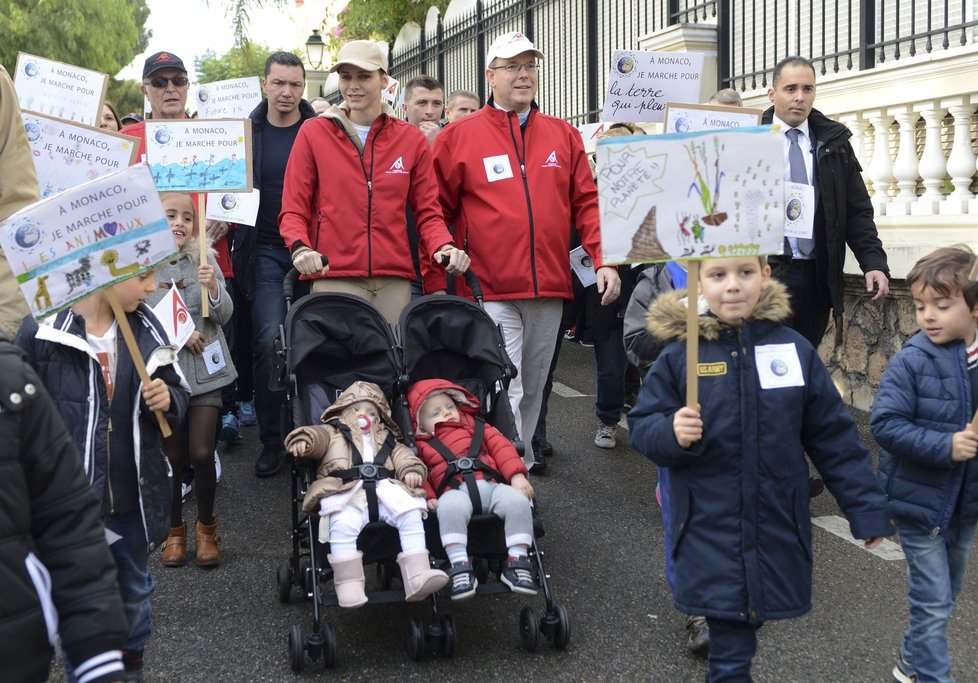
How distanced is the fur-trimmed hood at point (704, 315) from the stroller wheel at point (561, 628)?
1281mm

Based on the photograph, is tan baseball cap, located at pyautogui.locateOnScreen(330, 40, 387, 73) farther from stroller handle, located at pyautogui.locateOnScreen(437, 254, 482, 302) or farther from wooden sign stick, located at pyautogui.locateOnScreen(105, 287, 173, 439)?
wooden sign stick, located at pyautogui.locateOnScreen(105, 287, 173, 439)

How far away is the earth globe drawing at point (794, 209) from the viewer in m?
6.17

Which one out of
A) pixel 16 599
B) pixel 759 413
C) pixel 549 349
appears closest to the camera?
pixel 16 599

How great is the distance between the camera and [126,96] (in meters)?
45.9

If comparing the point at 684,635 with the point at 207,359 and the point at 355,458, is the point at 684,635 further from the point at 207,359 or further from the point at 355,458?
the point at 207,359

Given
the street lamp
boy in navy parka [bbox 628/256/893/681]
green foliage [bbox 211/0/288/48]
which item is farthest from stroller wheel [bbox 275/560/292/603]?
the street lamp

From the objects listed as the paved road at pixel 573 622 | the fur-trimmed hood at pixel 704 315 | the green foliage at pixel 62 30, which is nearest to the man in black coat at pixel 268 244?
the paved road at pixel 573 622

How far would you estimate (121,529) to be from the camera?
3.81 m

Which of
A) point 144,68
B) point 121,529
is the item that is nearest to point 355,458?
point 121,529

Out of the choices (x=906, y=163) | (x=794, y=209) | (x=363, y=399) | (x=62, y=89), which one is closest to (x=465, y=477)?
(x=363, y=399)

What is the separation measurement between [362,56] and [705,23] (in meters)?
6.51

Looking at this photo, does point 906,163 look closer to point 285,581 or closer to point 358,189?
point 358,189

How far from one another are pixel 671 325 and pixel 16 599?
199 cm

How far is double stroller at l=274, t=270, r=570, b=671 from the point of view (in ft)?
14.3
